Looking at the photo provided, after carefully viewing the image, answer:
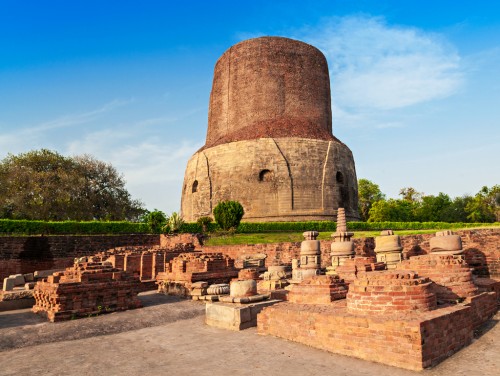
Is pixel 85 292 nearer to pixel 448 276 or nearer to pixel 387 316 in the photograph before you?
pixel 387 316

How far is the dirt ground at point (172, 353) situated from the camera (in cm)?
405

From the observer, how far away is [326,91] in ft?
102

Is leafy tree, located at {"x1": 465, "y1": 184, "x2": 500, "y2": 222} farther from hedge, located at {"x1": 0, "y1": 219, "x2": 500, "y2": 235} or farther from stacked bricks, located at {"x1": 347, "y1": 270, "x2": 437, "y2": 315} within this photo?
stacked bricks, located at {"x1": 347, "y1": 270, "x2": 437, "y2": 315}

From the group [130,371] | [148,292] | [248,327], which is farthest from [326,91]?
[130,371]

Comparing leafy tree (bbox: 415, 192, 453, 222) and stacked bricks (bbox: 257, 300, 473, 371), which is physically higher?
leafy tree (bbox: 415, 192, 453, 222)

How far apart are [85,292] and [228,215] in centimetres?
1294

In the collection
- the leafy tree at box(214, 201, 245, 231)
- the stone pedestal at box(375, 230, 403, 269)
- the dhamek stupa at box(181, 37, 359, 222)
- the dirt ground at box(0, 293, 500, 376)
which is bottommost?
the dirt ground at box(0, 293, 500, 376)

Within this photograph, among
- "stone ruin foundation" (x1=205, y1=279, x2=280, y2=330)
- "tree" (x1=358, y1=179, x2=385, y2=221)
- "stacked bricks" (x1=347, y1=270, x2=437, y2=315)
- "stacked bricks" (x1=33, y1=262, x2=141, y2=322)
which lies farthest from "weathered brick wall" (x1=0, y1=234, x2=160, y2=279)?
"tree" (x1=358, y1=179, x2=385, y2=221)

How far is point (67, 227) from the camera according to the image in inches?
731

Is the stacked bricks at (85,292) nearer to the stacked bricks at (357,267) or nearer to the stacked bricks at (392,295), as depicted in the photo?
the stacked bricks at (357,267)

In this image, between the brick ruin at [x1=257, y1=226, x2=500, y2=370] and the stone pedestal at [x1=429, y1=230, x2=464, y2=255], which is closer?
the brick ruin at [x1=257, y1=226, x2=500, y2=370]

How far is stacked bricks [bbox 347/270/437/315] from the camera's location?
4.55 metres

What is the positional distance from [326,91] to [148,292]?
25.1m

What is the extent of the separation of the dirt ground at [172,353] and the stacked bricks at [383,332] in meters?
0.11
